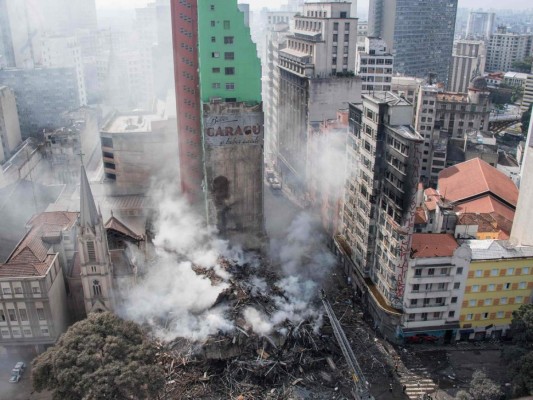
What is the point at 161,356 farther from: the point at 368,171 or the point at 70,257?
the point at 368,171

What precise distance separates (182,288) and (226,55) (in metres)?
22.5

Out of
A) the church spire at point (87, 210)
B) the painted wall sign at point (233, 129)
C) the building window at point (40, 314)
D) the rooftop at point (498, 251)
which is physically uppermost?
the painted wall sign at point (233, 129)

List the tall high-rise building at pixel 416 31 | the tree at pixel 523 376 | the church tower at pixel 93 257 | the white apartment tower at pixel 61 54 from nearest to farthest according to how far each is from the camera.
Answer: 1. the tree at pixel 523 376
2. the church tower at pixel 93 257
3. the white apartment tower at pixel 61 54
4. the tall high-rise building at pixel 416 31

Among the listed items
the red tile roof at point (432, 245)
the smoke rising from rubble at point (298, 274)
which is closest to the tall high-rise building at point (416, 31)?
the smoke rising from rubble at point (298, 274)

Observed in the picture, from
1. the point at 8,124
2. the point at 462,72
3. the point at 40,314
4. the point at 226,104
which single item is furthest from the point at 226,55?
the point at 462,72

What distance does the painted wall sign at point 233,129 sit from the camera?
4822cm

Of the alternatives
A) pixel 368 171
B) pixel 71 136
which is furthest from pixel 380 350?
pixel 71 136

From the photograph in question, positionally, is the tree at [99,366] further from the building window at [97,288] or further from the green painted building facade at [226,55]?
the green painted building facade at [226,55]

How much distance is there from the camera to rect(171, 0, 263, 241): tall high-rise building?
1879 inches

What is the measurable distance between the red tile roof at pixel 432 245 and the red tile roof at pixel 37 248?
98.2 ft

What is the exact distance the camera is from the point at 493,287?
42594 mm

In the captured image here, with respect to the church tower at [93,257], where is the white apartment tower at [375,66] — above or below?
above

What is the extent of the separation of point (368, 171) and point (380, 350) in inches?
620

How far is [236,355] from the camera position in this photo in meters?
39.7
